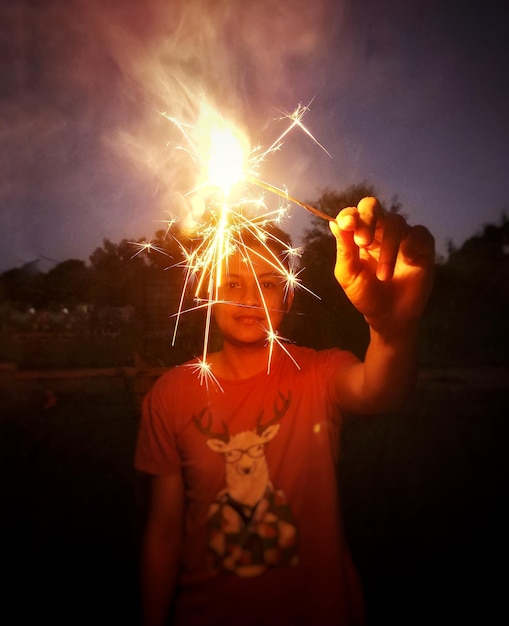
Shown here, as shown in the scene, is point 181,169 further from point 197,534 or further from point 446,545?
point 446,545

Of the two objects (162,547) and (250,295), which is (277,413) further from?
(162,547)

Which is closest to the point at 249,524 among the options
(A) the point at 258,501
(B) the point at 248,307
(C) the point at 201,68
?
(A) the point at 258,501

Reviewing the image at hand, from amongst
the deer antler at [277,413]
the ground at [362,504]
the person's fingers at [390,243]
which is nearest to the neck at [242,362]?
the deer antler at [277,413]

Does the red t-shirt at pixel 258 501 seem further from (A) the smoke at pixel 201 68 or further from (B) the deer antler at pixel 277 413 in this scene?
(A) the smoke at pixel 201 68

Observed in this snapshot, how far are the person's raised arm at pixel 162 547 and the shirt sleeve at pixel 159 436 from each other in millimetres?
50

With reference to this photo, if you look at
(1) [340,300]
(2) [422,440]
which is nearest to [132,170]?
(1) [340,300]

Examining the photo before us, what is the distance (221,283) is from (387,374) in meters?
0.69

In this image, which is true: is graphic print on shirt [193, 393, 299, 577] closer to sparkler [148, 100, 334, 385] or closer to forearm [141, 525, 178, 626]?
forearm [141, 525, 178, 626]

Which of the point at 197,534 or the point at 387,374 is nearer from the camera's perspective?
the point at 387,374

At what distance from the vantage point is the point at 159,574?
1.65 m

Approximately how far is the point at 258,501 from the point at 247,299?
0.70m

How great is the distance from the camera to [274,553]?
160cm

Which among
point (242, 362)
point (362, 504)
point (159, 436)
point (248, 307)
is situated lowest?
point (362, 504)

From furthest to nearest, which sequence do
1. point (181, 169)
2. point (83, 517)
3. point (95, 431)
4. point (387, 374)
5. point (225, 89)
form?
point (95, 431) → point (83, 517) → point (225, 89) → point (181, 169) → point (387, 374)
